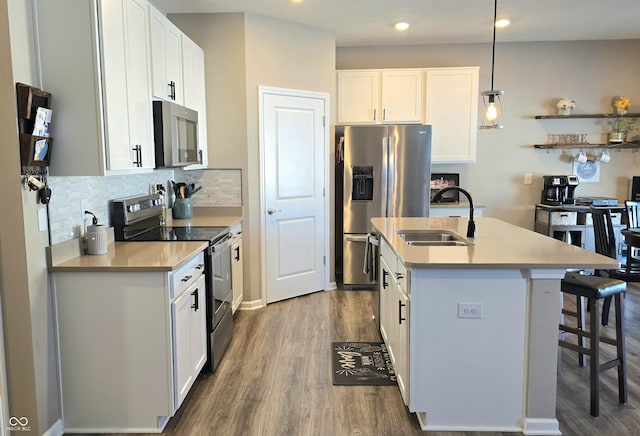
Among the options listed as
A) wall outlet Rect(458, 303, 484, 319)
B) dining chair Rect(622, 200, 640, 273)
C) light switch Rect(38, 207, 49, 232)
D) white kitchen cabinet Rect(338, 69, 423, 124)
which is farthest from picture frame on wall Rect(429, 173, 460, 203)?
light switch Rect(38, 207, 49, 232)

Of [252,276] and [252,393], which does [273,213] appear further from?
[252,393]

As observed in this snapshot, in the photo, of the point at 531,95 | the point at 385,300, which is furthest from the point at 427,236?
the point at 531,95

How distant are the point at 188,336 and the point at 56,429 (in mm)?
738

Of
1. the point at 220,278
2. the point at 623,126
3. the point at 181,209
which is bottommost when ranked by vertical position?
the point at 220,278

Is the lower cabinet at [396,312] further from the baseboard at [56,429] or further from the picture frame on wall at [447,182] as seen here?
the picture frame on wall at [447,182]

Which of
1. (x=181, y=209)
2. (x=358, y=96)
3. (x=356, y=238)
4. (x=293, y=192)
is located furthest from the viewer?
(x=358, y=96)

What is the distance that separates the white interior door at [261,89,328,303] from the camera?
4.26m

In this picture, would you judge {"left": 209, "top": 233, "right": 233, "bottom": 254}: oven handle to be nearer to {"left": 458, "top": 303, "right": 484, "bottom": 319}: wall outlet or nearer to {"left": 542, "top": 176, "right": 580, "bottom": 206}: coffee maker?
{"left": 458, "top": 303, "right": 484, "bottom": 319}: wall outlet

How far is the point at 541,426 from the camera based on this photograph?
2.20m

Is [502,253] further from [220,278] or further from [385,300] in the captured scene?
[220,278]

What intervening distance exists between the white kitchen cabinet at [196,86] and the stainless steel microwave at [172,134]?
234 mm

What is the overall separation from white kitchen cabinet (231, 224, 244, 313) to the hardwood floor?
364 millimetres

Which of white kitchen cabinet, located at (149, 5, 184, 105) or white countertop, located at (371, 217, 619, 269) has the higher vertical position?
white kitchen cabinet, located at (149, 5, 184, 105)

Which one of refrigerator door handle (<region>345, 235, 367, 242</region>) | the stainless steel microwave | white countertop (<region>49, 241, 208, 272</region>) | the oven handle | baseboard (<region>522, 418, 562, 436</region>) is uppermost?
the stainless steel microwave
